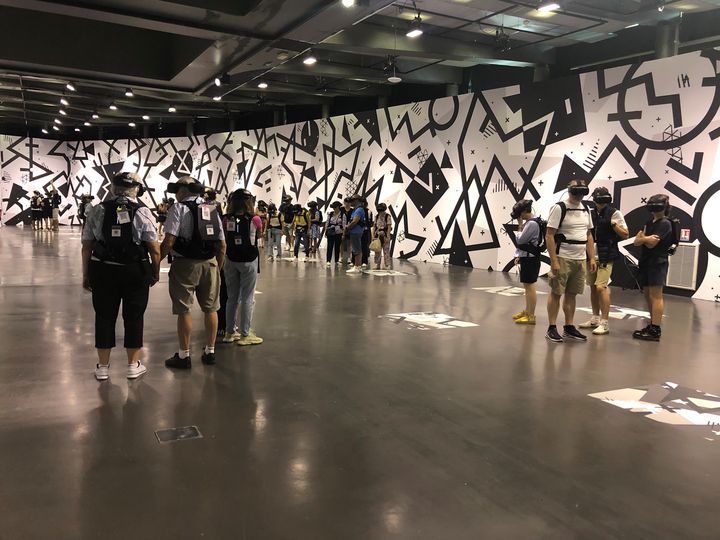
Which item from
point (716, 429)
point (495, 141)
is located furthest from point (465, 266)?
point (716, 429)

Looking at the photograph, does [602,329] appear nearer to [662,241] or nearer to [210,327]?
[662,241]

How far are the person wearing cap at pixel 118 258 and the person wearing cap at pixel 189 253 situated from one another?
0.26 meters

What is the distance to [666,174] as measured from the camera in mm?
9844

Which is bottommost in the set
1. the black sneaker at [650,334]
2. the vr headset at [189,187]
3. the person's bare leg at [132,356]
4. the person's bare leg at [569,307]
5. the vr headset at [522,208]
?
the black sneaker at [650,334]

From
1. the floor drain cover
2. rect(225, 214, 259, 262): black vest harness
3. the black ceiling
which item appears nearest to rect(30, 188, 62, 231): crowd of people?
the black ceiling

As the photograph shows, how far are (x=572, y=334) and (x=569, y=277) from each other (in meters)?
0.61

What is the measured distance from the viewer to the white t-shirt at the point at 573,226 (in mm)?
5906

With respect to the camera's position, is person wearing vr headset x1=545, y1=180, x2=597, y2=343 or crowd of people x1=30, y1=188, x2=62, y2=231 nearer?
person wearing vr headset x1=545, y1=180, x2=597, y2=343

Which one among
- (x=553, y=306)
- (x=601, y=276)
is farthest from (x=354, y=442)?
(x=601, y=276)

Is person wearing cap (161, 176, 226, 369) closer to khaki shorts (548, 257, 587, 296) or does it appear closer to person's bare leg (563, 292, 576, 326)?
khaki shorts (548, 257, 587, 296)

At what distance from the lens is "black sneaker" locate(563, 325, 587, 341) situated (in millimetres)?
5999

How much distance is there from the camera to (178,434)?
10.7 ft

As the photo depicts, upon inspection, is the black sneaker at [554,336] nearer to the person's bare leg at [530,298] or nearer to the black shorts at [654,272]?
the person's bare leg at [530,298]

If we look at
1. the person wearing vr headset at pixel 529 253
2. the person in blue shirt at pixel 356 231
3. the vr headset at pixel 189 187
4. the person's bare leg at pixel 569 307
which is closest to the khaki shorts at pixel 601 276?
the person's bare leg at pixel 569 307
